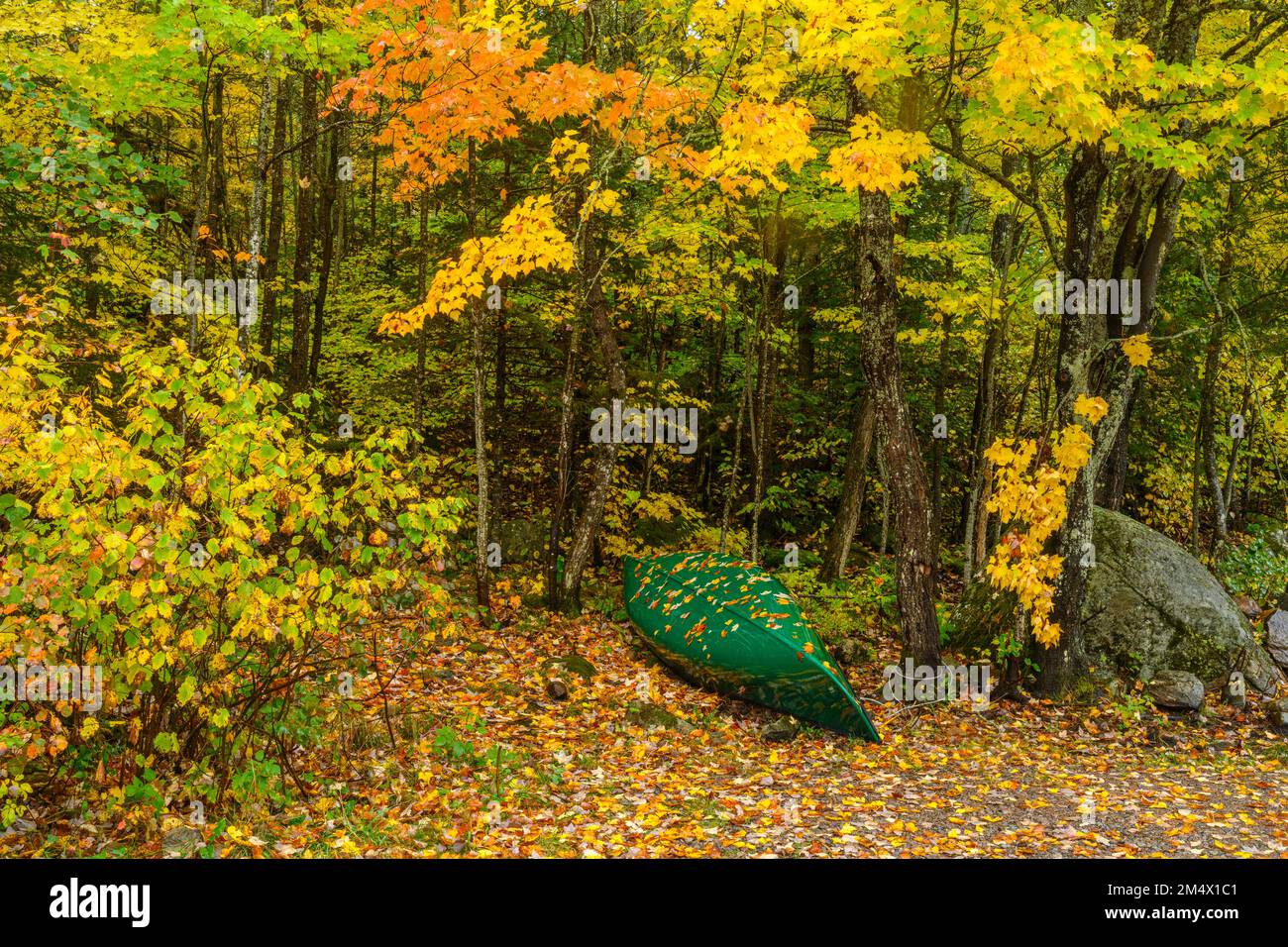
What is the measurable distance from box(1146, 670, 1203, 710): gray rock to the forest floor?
27 centimetres

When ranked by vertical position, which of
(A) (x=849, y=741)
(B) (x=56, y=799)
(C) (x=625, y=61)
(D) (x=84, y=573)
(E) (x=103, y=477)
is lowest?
(A) (x=849, y=741)

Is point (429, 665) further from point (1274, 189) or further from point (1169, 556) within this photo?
point (1274, 189)

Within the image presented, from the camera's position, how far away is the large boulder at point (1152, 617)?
1095 centimetres

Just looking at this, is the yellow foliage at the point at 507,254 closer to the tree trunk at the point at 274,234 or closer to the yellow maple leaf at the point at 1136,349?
the tree trunk at the point at 274,234

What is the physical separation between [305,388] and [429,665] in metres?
4.92

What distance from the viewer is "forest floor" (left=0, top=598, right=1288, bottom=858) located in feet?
20.4

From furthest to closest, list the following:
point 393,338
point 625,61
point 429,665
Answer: point 393,338 < point 625,61 < point 429,665

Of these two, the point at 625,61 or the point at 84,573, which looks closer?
the point at 84,573

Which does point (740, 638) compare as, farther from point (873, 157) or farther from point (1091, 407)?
point (873, 157)

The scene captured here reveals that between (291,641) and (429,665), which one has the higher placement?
(291,641)

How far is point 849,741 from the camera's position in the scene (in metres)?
9.08

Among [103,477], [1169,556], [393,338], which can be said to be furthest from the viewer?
[393,338]

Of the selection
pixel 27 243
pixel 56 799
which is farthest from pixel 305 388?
pixel 56 799

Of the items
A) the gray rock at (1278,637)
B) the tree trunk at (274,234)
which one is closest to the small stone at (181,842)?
the tree trunk at (274,234)
